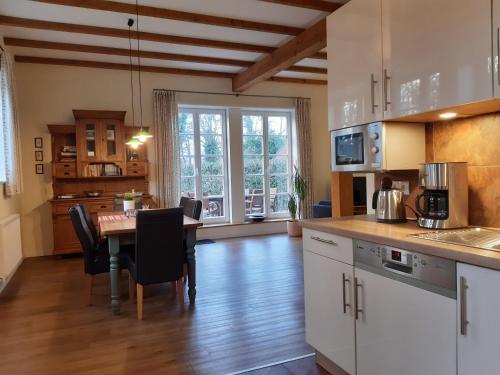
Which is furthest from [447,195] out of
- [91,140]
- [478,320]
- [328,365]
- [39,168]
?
[39,168]

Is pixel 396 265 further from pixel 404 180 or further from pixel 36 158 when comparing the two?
pixel 36 158

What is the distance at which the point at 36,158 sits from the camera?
19.1 feet

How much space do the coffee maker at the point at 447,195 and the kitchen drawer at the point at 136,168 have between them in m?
4.89

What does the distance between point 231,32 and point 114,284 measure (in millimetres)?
3348

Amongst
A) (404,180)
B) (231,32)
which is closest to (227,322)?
(404,180)

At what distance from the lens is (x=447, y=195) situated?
76.5 inches

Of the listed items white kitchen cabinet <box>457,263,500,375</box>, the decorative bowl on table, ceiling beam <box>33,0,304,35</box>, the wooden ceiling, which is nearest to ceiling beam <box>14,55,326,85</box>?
the wooden ceiling

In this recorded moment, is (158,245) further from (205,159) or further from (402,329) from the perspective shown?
(205,159)

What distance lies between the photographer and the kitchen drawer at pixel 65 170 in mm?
5655

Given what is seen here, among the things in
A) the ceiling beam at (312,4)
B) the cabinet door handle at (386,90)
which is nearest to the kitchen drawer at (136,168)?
the ceiling beam at (312,4)

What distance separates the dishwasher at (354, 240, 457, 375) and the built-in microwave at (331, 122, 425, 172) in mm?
549

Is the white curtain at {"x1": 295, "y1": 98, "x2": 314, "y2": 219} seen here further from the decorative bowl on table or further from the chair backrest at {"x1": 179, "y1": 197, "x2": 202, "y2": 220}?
the chair backrest at {"x1": 179, "y1": 197, "x2": 202, "y2": 220}

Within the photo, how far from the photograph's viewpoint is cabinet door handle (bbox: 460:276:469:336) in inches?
54.1

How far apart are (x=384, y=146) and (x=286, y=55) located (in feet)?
11.0
